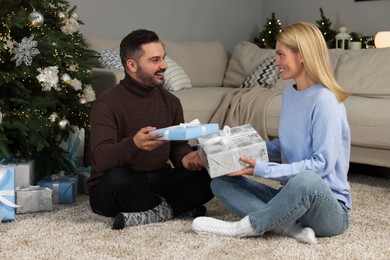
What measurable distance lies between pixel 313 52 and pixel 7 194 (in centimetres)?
134

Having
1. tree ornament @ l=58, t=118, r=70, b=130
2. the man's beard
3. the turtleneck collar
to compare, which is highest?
the man's beard

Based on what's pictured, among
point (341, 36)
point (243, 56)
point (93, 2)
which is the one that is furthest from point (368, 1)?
point (93, 2)

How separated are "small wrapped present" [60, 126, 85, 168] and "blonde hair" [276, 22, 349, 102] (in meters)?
1.46

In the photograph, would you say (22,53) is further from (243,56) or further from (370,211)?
(243,56)

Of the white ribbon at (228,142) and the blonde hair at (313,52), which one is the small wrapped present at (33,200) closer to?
the white ribbon at (228,142)

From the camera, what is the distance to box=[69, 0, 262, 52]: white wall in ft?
16.3

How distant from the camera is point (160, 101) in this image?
8.87 feet

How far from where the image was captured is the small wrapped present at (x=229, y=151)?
2270mm

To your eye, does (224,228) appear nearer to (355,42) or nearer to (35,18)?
(35,18)

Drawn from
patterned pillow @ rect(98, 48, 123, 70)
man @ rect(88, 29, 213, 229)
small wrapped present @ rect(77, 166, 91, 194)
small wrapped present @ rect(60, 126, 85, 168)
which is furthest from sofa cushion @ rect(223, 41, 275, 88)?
man @ rect(88, 29, 213, 229)

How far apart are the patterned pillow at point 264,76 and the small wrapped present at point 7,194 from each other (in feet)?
7.53

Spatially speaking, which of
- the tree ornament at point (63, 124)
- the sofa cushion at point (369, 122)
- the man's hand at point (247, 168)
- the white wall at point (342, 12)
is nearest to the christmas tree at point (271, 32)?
the white wall at point (342, 12)

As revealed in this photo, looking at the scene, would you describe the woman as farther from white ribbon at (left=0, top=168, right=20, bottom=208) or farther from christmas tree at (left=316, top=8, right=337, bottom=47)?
christmas tree at (left=316, top=8, right=337, bottom=47)

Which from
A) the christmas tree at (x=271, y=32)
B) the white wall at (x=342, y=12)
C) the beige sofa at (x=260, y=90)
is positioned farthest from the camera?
the christmas tree at (x=271, y=32)
